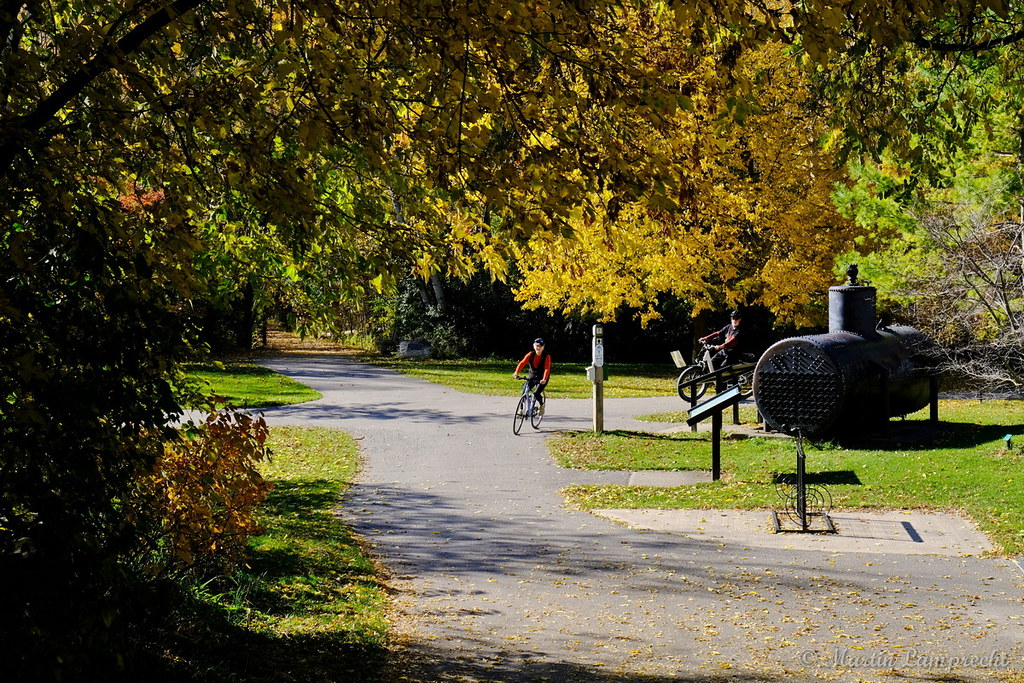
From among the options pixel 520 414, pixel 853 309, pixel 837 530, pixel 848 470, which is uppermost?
pixel 853 309

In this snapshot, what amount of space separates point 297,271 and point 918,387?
37.7 ft

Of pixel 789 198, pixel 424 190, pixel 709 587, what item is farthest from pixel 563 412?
pixel 424 190

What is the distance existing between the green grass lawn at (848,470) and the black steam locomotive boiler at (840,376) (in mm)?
532

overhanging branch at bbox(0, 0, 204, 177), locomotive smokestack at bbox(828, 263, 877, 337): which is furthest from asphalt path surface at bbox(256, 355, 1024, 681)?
locomotive smokestack at bbox(828, 263, 877, 337)

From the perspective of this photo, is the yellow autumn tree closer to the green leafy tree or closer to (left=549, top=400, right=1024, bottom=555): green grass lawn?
(left=549, top=400, right=1024, bottom=555): green grass lawn

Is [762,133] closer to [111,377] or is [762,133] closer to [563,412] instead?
[563,412]

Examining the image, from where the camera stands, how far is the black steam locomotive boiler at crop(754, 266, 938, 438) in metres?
13.9

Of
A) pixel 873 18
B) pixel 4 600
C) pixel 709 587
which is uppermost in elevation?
pixel 873 18

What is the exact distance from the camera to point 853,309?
15.6 metres

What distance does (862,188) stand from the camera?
2142cm

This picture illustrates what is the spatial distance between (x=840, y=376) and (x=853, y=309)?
6.95 ft

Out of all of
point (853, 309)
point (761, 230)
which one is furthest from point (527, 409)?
point (761, 230)

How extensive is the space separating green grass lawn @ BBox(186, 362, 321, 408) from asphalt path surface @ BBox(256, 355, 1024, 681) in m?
10.7

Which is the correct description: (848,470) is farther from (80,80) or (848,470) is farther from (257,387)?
(257,387)
